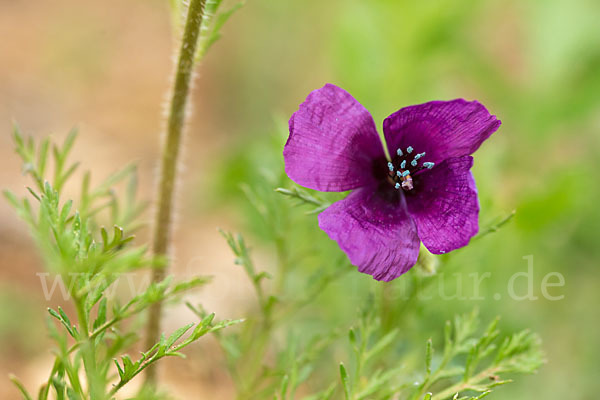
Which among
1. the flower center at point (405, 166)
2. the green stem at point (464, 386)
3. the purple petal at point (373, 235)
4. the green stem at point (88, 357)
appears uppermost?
the flower center at point (405, 166)

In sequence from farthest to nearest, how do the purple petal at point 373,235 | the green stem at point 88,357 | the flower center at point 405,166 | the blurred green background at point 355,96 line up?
the blurred green background at point 355,96 < the flower center at point 405,166 < the purple petal at point 373,235 < the green stem at point 88,357

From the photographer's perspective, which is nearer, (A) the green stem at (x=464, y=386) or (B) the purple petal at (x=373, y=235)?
(B) the purple petal at (x=373, y=235)

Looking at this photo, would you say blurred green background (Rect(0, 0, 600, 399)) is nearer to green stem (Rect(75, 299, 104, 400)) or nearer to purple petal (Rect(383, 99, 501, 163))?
purple petal (Rect(383, 99, 501, 163))

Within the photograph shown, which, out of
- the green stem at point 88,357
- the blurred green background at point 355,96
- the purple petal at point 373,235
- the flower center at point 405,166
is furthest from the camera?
A: the blurred green background at point 355,96

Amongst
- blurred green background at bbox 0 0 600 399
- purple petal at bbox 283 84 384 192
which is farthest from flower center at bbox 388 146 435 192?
blurred green background at bbox 0 0 600 399

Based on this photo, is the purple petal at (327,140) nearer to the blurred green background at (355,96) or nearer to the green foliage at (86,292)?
the green foliage at (86,292)

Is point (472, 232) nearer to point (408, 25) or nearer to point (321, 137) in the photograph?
point (321, 137)

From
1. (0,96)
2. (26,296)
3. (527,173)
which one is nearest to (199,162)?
(0,96)

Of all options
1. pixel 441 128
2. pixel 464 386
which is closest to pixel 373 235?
pixel 441 128

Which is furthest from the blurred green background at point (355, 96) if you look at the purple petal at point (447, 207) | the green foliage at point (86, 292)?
the green foliage at point (86, 292)

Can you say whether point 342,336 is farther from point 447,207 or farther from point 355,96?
point 355,96
